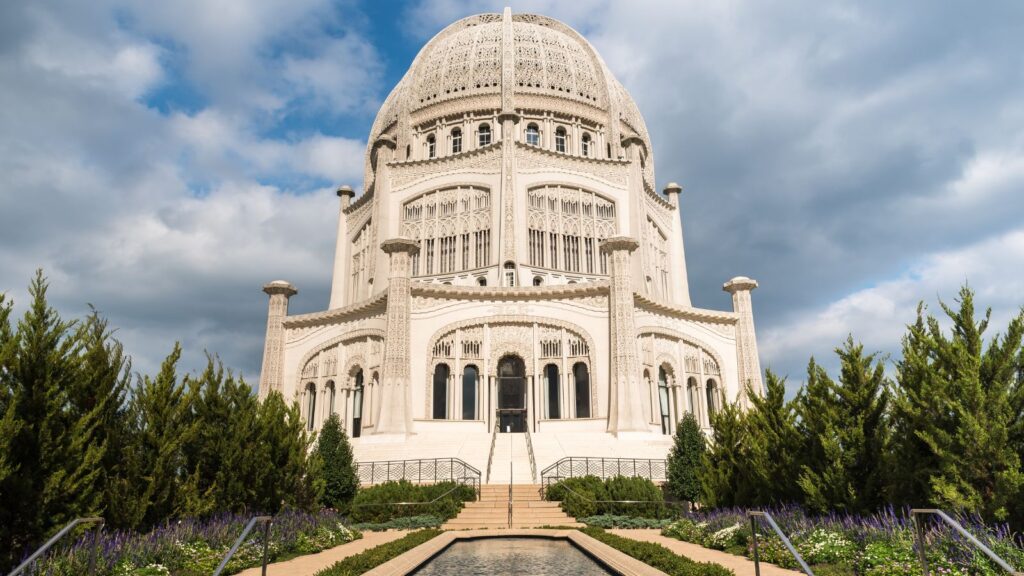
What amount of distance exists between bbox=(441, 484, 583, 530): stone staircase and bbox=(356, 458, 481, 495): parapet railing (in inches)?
103

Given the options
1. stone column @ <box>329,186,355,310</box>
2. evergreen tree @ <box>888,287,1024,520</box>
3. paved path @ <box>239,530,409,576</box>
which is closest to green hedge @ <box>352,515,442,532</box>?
paved path @ <box>239,530,409,576</box>

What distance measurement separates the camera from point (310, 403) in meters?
35.2

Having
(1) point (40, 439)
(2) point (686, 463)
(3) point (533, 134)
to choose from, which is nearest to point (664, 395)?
(2) point (686, 463)

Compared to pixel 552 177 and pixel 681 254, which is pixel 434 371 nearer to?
pixel 552 177

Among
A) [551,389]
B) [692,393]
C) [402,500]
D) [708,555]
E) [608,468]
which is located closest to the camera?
[708,555]

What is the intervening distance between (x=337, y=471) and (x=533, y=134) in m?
30.7

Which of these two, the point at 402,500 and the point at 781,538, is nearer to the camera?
the point at 781,538

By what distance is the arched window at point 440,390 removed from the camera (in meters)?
31.9

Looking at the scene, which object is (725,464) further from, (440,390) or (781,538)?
(440,390)

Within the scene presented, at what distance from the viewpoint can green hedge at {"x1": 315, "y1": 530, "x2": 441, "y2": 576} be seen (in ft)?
33.0

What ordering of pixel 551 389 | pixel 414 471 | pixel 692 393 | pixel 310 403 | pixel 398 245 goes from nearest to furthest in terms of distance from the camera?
pixel 414 471, pixel 398 245, pixel 551 389, pixel 692 393, pixel 310 403

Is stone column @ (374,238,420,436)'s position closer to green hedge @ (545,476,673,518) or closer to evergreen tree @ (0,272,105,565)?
green hedge @ (545,476,673,518)

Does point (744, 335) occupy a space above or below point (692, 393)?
above

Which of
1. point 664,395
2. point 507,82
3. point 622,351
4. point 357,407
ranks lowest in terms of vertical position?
point 357,407
